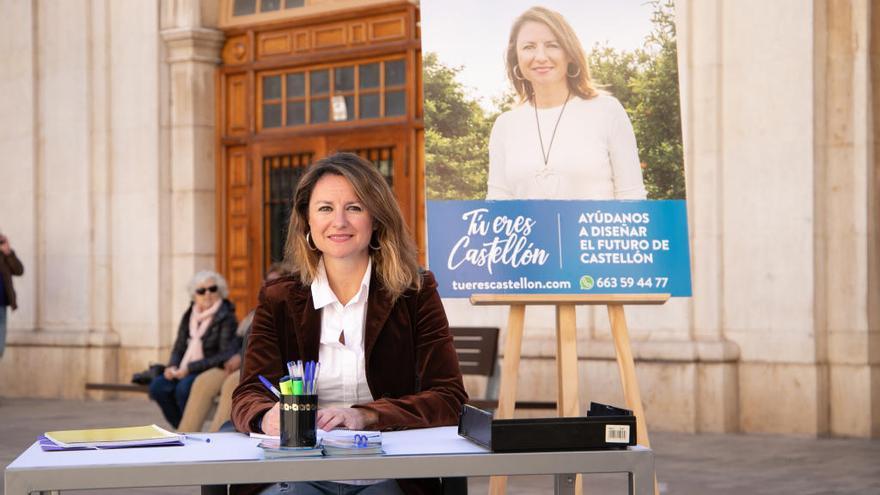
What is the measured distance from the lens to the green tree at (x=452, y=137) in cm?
634

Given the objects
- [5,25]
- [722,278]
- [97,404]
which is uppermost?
[5,25]

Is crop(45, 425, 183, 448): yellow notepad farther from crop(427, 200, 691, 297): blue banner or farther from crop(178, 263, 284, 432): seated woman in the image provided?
crop(178, 263, 284, 432): seated woman

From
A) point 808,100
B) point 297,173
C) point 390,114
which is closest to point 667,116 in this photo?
point 808,100

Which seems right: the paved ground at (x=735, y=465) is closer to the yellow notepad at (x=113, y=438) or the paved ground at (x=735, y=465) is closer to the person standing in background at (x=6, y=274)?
the person standing in background at (x=6, y=274)

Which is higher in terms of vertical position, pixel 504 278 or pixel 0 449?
pixel 504 278

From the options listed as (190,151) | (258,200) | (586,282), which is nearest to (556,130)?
(586,282)

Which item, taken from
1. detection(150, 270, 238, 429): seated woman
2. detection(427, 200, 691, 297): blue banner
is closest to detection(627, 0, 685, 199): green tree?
detection(427, 200, 691, 297): blue banner

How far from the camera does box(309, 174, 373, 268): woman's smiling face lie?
13.2ft

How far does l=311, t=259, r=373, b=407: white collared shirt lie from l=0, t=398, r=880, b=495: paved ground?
3.58 metres

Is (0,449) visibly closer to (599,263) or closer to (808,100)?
(599,263)

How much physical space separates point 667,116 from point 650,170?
0.26m

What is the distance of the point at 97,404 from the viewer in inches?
518

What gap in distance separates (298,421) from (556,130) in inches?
131

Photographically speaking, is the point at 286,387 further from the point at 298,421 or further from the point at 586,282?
the point at 586,282
